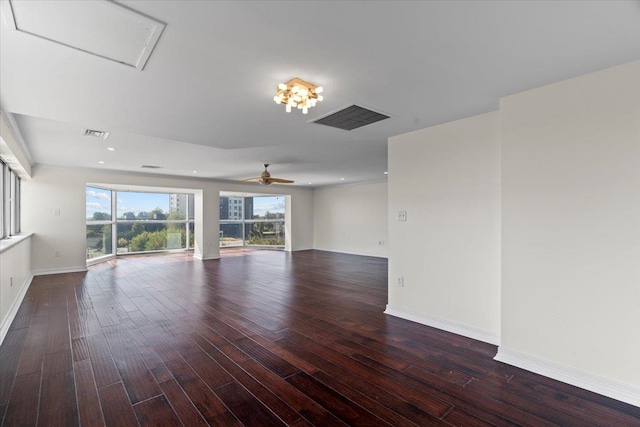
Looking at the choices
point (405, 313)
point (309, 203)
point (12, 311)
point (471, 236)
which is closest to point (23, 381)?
point (12, 311)

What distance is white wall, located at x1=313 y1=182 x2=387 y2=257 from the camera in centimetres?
903

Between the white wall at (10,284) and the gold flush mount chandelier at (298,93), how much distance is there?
11.4 feet

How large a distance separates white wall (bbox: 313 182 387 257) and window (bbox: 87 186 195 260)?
4692mm

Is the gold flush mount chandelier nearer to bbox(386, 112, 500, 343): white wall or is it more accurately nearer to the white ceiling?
the white ceiling

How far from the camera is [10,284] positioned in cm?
366

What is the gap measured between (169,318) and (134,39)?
10.1ft

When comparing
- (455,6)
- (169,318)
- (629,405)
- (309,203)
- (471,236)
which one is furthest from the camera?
(309,203)

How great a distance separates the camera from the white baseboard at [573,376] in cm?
199

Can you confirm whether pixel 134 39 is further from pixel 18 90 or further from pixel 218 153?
pixel 218 153

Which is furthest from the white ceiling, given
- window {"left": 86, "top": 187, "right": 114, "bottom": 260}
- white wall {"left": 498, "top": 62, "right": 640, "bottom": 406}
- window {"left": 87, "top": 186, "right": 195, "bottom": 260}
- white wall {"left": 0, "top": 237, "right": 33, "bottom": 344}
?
window {"left": 87, "top": 186, "right": 195, "bottom": 260}

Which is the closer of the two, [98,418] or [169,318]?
[98,418]

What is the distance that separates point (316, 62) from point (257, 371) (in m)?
2.39

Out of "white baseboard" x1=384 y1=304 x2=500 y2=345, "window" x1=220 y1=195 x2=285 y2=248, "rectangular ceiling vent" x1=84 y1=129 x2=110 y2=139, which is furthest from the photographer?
"window" x1=220 y1=195 x2=285 y2=248

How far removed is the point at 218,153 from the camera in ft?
16.5
